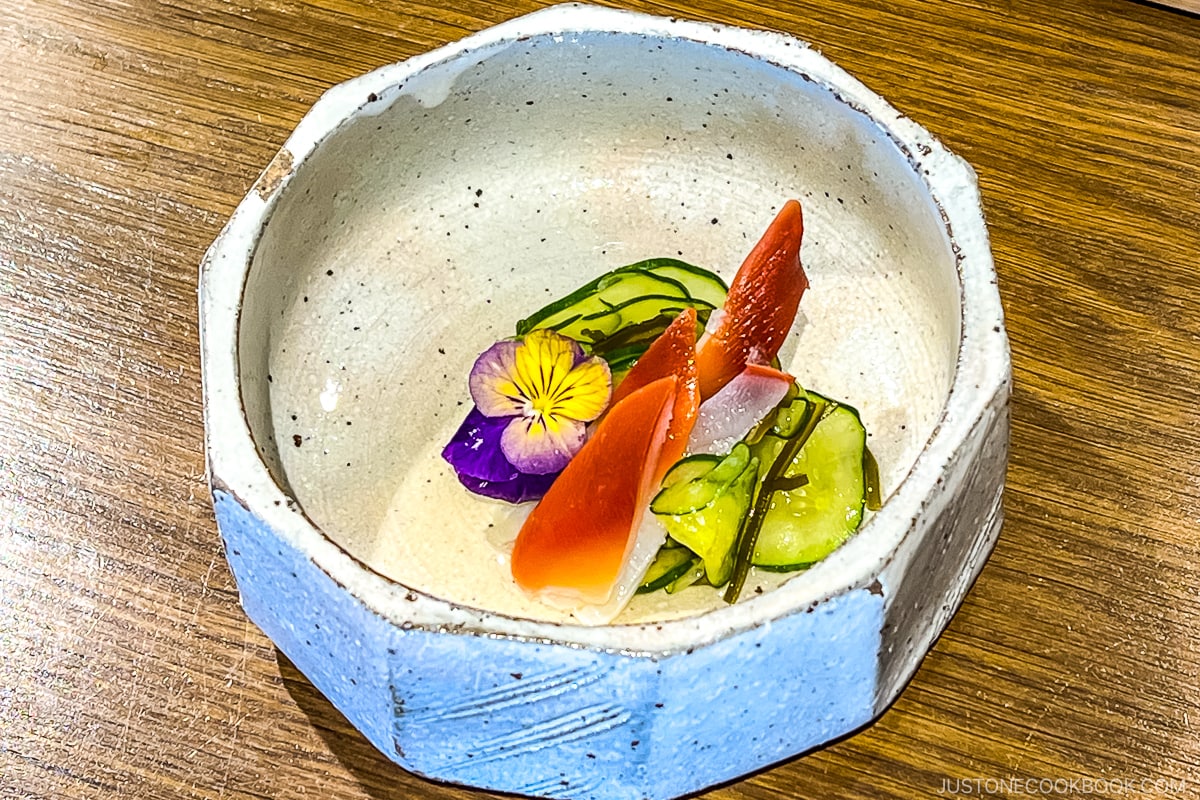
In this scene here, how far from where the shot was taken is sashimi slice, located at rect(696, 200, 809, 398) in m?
1.03

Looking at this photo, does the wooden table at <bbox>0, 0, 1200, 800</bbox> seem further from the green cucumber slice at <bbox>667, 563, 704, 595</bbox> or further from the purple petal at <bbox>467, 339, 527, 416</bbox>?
the purple petal at <bbox>467, 339, 527, 416</bbox>

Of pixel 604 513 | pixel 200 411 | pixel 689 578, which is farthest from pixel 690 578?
pixel 200 411

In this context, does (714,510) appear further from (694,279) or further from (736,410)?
(694,279)

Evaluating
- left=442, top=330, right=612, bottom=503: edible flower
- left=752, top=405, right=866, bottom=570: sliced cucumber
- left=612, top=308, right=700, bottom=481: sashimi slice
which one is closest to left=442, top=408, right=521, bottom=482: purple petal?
left=442, top=330, right=612, bottom=503: edible flower

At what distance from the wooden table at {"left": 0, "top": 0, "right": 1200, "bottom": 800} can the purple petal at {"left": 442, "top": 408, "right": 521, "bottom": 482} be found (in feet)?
0.73

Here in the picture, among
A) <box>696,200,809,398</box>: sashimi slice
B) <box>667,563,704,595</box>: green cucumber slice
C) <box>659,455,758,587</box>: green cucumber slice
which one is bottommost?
<box>667,563,704,595</box>: green cucumber slice

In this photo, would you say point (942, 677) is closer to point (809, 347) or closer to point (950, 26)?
point (809, 347)

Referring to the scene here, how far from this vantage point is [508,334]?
118 centimetres

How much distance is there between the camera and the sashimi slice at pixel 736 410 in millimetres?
1012

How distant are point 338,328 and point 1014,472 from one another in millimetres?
626

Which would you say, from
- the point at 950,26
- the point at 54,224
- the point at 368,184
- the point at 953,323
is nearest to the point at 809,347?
the point at 953,323

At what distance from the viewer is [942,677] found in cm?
100

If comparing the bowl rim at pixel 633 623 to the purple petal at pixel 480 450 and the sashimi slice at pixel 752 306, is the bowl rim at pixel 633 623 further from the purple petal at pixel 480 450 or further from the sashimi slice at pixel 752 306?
the purple petal at pixel 480 450

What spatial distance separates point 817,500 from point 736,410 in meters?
0.11
